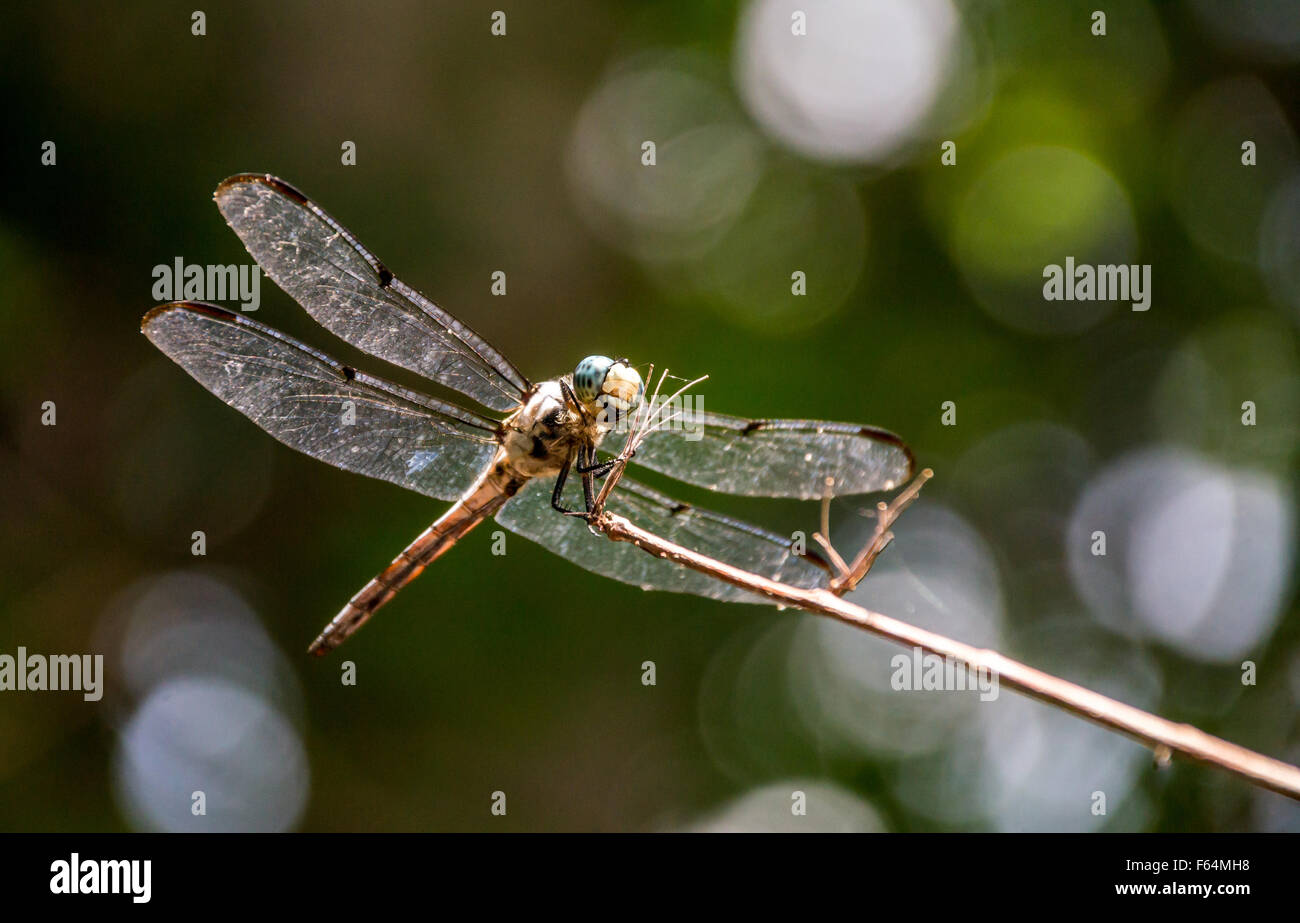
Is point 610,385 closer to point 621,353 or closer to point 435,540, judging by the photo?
point 435,540

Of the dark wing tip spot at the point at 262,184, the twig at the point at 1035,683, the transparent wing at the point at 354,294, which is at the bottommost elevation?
the twig at the point at 1035,683

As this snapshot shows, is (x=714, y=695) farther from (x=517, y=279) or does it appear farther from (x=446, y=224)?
(x=446, y=224)

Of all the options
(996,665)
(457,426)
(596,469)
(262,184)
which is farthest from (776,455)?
(262,184)

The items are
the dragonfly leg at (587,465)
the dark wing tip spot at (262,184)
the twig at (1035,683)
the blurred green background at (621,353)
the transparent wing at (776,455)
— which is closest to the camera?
the twig at (1035,683)

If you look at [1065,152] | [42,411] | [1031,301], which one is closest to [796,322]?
[1031,301]

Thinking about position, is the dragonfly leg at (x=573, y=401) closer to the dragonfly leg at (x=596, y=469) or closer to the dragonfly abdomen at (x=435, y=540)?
the dragonfly leg at (x=596, y=469)

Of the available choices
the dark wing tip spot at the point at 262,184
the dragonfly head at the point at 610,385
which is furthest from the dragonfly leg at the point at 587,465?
the dark wing tip spot at the point at 262,184
